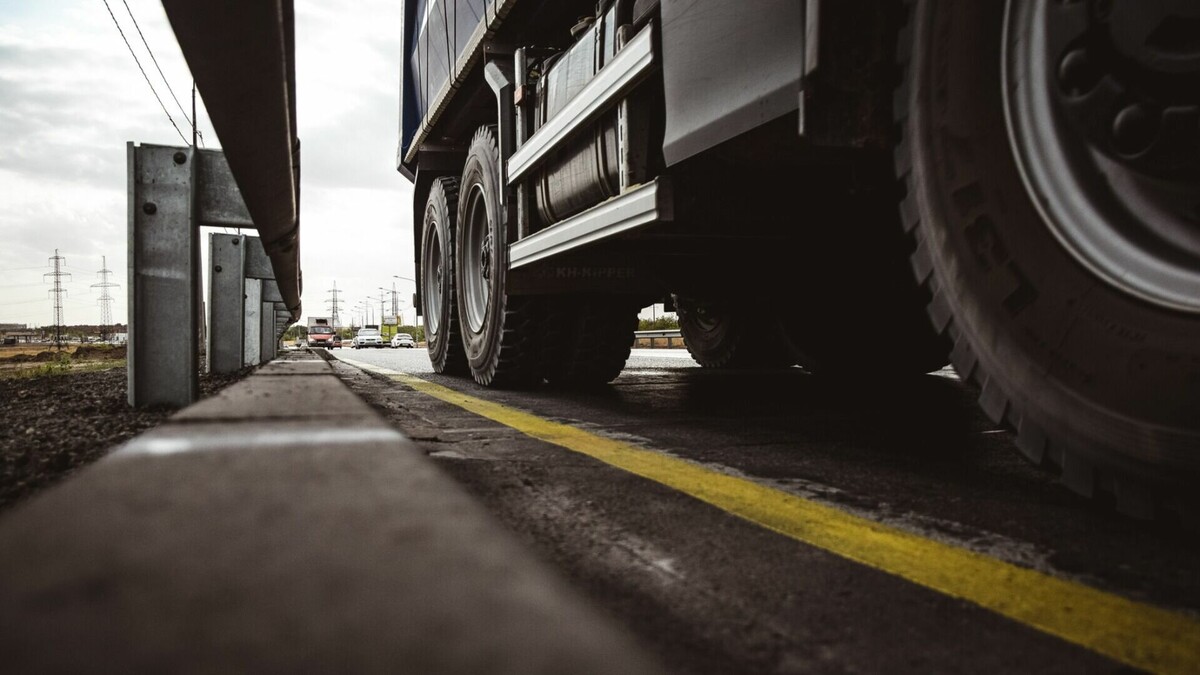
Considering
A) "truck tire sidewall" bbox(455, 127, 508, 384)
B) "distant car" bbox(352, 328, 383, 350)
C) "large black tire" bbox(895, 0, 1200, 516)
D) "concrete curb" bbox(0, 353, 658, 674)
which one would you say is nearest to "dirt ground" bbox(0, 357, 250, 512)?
"concrete curb" bbox(0, 353, 658, 674)

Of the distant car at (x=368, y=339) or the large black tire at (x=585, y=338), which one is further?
the distant car at (x=368, y=339)

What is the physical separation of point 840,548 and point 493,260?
3.70 meters

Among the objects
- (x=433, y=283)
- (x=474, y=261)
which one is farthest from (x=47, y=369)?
(x=474, y=261)

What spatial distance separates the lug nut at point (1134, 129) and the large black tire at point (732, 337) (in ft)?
15.8

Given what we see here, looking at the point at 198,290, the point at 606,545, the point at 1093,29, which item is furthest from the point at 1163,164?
the point at 198,290

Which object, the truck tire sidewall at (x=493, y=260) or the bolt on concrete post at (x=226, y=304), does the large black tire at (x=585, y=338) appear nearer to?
the truck tire sidewall at (x=493, y=260)

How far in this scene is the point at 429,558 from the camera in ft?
1.71

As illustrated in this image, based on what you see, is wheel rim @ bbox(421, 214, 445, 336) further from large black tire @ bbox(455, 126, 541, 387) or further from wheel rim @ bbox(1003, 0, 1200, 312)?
wheel rim @ bbox(1003, 0, 1200, 312)

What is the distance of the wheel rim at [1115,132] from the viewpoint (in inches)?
53.4

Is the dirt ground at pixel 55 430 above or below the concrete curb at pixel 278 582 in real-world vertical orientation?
below

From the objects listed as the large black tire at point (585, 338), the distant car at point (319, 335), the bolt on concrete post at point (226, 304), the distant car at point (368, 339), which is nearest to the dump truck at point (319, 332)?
the distant car at point (319, 335)

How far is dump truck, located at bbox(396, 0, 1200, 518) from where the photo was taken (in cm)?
138

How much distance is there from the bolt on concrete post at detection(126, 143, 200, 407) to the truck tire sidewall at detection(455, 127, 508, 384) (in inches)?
64.9

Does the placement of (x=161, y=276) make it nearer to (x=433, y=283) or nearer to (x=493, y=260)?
(x=493, y=260)
